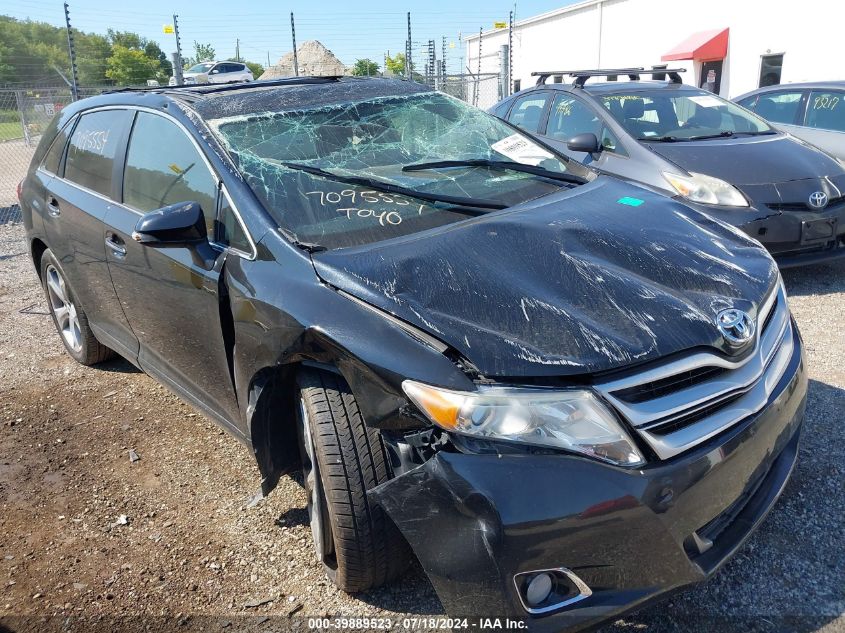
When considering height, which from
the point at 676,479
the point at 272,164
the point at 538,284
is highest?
the point at 272,164

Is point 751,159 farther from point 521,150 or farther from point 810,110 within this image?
point 810,110

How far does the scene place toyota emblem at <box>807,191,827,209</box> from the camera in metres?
5.05

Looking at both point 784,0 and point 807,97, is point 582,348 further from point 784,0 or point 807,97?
point 784,0

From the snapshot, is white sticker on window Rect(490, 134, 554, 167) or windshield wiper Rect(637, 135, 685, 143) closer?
white sticker on window Rect(490, 134, 554, 167)

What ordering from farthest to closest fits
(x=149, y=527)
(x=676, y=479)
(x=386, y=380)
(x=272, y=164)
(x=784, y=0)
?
(x=784, y=0), (x=149, y=527), (x=272, y=164), (x=386, y=380), (x=676, y=479)

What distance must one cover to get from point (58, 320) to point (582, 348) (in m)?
4.10

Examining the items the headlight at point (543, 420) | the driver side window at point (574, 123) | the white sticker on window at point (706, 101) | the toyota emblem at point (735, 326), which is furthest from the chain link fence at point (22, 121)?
the headlight at point (543, 420)

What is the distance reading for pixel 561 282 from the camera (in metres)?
2.18

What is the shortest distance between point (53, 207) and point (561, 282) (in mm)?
3231

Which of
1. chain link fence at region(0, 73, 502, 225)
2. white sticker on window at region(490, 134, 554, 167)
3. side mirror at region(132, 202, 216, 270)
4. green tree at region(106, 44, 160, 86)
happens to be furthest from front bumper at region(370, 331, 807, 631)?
green tree at region(106, 44, 160, 86)

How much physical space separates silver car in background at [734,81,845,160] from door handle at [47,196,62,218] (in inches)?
273

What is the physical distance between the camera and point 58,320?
477 centimetres

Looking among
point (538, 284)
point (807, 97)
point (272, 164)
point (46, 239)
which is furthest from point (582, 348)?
point (807, 97)

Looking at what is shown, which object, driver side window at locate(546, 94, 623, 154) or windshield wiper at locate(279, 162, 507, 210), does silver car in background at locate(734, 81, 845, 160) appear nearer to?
driver side window at locate(546, 94, 623, 154)
